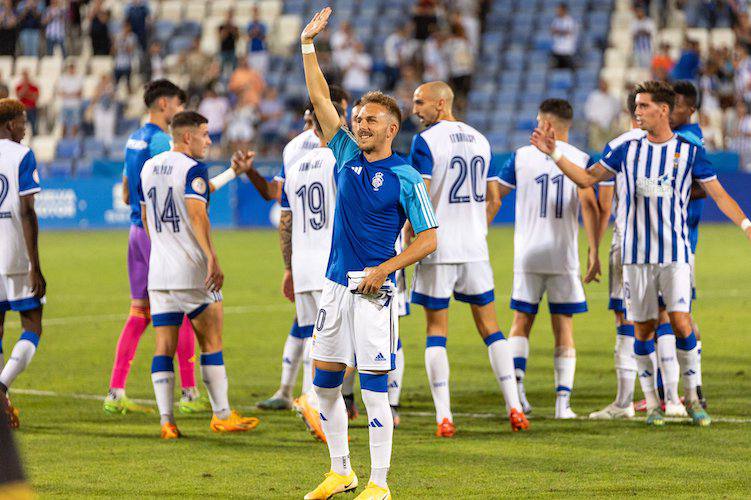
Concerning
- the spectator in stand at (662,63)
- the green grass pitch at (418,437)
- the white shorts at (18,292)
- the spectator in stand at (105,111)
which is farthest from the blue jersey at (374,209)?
the spectator in stand at (105,111)

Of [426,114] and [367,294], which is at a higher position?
[426,114]

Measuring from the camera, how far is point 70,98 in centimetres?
3116

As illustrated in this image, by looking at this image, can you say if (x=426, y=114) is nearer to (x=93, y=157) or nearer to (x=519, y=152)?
(x=519, y=152)

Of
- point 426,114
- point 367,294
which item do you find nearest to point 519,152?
point 426,114

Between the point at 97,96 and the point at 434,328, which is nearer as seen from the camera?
the point at 434,328

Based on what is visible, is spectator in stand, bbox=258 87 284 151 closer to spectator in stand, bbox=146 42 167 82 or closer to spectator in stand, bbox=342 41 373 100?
spectator in stand, bbox=342 41 373 100

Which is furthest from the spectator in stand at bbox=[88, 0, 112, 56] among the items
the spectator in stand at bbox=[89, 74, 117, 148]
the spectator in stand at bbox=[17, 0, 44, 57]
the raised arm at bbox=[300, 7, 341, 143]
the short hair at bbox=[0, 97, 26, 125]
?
the raised arm at bbox=[300, 7, 341, 143]

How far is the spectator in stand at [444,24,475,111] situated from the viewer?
2895 cm

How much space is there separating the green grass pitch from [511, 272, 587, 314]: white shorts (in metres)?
0.75

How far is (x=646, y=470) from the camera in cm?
686

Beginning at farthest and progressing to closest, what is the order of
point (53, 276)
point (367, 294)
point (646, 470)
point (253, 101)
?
point (253, 101), point (53, 276), point (646, 470), point (367, 294)

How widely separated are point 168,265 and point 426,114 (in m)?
1.94

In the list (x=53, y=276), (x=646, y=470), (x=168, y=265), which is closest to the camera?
(x=646, y=470)

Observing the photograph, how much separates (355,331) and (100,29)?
27396 millimetres
